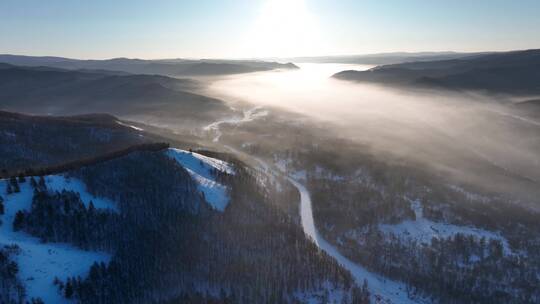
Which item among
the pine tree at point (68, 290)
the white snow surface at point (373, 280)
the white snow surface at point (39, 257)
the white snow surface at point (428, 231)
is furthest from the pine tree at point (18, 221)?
the white snow surface at point (428, 231)

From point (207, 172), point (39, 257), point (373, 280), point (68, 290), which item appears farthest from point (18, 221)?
point (373, 280)

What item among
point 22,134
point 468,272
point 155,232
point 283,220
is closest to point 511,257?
point 468,272

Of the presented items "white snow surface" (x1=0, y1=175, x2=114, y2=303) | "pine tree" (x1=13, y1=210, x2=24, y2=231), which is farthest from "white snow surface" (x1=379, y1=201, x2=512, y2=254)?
"pine tree" (x1=13, y1=210, x2=24, y2=231)

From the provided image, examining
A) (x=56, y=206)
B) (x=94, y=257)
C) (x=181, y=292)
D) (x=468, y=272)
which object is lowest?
A: (x=468, y=272)

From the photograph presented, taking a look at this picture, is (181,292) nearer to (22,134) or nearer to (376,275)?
(376,275)

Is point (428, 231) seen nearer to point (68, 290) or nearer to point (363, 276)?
point (363, 276)

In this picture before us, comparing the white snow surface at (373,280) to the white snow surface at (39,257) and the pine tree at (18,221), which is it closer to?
the white snow surface at (39,257)
